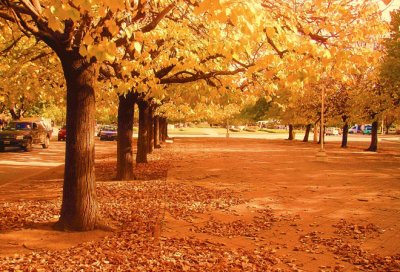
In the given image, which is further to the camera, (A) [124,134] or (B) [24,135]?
(B) [24,135]

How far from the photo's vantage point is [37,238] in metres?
6.18

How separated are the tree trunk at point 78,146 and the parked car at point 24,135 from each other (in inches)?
823

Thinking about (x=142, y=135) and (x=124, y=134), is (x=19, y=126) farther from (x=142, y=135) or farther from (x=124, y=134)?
(x=124, y=134)

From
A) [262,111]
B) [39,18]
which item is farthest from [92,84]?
[262,111]

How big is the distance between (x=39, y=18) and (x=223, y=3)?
339 centimetres

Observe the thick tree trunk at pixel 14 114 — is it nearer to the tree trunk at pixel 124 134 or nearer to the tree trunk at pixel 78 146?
the tree trunk at pixel 124 134

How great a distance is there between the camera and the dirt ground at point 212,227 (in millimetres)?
5320

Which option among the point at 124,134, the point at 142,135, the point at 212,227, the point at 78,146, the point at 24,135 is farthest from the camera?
the point at 24,135

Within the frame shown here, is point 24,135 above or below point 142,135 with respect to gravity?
below

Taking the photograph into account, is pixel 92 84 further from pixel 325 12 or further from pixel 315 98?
pixel 315 98

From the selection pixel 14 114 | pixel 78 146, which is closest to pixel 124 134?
pixel 78 146

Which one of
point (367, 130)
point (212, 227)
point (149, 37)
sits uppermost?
point (149, 37)

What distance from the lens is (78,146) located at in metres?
6.59

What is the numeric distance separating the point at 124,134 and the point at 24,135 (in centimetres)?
1584
